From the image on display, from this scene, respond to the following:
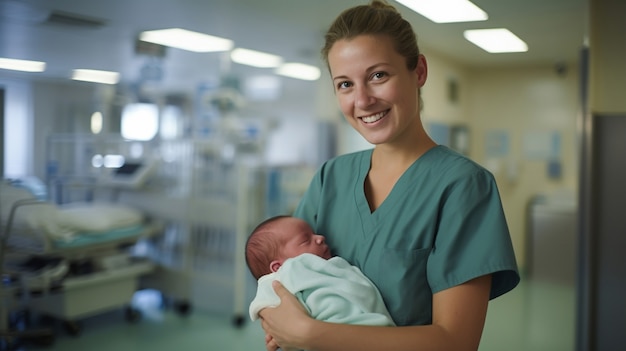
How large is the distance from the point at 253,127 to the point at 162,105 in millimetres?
664

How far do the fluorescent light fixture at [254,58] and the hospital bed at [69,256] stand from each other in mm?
1205

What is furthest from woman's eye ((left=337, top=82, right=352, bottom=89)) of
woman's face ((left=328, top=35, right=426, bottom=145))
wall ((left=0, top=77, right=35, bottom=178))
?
wall ((left=0, top=77, right=35, bottom=178))

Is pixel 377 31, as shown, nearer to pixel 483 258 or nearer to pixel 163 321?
pixel 483 258

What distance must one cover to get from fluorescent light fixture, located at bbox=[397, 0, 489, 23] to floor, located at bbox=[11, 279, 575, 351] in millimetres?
1296

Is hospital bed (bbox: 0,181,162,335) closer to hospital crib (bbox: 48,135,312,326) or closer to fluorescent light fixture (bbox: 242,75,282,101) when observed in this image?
hospital crib (bbox: 48,135,312,326)

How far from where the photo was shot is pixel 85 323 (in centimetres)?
290

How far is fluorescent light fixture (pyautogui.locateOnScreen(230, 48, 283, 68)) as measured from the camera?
3516mm

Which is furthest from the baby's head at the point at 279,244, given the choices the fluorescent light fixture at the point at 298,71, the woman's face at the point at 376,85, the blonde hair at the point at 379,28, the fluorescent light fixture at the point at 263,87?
the fluorescent light fixture at the point at 298,71

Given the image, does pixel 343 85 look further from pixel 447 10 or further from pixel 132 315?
pixel 132 315

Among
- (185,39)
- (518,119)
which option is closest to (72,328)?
(185,39)

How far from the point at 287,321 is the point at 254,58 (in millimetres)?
3065

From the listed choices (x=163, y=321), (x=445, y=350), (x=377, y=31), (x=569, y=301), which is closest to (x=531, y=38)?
(x=569, y=301)

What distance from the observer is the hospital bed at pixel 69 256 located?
2.26 m

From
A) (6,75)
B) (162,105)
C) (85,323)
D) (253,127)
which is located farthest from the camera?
(253,127)
